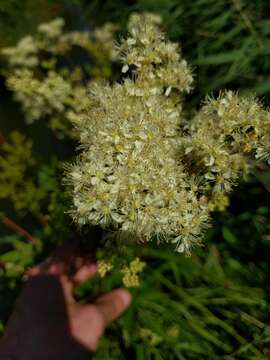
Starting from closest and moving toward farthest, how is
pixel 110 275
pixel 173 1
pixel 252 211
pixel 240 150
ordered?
pixel 240 150 < pixel 252 211 < pixel 110 275 < pixel 173 1

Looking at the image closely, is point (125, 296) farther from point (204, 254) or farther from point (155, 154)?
point (155, 154)

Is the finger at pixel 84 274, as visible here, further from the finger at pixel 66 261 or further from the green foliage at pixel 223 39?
the green foliage at pixel 223 39

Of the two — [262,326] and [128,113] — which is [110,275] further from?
[128,113]

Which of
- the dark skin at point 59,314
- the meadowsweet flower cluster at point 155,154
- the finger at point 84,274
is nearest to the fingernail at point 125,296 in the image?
the dark skin at point 59,314

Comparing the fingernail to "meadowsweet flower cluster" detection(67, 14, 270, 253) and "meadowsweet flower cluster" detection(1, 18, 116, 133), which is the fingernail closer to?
"meadowsweet flower cluster" detection(67, 14, 270, 253)

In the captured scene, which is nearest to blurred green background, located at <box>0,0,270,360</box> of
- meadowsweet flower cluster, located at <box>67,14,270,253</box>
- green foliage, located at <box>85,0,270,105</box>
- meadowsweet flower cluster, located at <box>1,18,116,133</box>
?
green foliage, located at <box>85,0,270,105</box>

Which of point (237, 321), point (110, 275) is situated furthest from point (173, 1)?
point (237, 321)

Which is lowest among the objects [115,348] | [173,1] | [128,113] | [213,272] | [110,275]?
[115,348]
